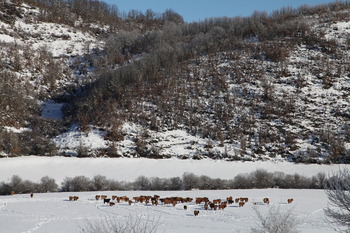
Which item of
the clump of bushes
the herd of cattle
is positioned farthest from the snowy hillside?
the herd of cattle

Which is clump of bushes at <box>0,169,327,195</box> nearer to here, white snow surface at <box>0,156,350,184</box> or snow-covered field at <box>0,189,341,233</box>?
white snow surface at <box>0,156,350,184</box>

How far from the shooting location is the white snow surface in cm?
3597

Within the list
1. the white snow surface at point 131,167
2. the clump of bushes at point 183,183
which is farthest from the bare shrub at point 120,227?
the white snow surface at point 131,167

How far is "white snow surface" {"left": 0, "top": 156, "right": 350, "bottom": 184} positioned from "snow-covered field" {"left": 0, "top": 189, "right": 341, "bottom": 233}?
293 inches

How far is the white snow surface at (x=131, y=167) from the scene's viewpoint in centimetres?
3597

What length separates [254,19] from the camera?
239 ft

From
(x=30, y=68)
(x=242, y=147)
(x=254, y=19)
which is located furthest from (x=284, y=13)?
(x=30, y=68)

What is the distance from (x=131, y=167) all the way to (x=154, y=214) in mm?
17274

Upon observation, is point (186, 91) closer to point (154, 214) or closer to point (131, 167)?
point (131, 167)

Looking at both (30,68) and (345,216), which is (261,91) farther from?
(345,216)

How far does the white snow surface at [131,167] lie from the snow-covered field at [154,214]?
744cm

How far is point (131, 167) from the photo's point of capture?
38562mm

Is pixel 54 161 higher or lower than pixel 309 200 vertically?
higher

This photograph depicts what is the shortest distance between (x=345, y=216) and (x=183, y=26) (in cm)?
7683
